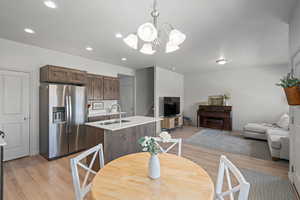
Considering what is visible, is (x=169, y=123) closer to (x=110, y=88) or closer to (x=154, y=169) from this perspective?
(x=110, y=88)

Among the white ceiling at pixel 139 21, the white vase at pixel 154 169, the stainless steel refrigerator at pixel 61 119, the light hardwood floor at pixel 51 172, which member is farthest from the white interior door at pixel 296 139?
the stainless steel refrigerator at pixel 61 119

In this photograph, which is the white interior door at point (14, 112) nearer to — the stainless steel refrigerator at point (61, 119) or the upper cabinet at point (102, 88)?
the stainless steel refrigerator at point (61, 119)

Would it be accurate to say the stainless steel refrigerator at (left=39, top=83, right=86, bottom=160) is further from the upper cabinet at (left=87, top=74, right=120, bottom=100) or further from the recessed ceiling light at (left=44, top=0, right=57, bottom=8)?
the recessed ceiling light at (left=44, top=0, right=57, bottom=8)

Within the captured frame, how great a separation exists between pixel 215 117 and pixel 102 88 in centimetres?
504

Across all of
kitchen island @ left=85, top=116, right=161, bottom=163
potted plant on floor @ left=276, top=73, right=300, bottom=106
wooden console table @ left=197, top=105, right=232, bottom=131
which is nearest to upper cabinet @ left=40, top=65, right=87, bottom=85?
kitchen island @ left=85, top=116, right=161, bottom=163

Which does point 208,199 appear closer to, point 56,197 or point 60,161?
point 56,197

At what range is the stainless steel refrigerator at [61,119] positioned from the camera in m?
3.02

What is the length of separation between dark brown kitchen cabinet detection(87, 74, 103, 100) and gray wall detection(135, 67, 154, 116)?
208 cm

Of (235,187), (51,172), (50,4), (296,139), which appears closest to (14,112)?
(51,172)

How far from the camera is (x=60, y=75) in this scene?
131 inches

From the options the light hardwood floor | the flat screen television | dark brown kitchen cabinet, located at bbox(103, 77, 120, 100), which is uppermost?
dark brown kitchen cabinet, located at bbox(103, 77, 120, 100)

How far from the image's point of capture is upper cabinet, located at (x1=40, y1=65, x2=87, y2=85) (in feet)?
10.4

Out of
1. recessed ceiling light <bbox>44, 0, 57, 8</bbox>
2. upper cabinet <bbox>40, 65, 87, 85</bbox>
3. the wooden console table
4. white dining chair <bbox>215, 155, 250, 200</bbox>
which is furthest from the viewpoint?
the wooden console table

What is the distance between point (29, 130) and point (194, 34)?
439 centimetres
